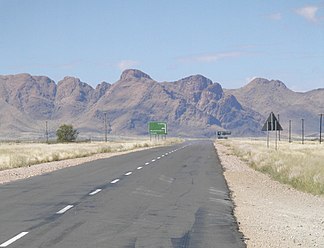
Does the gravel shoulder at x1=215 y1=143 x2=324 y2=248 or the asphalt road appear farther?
the gravel shoulder at x1=215 y1=143 x2=324 y2=248

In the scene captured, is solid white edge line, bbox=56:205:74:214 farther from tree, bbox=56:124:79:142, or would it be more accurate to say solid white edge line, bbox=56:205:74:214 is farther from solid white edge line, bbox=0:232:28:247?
tree, bbox=56:124:79:142

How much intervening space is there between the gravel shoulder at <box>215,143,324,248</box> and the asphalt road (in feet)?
1.25

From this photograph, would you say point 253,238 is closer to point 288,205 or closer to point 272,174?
point 288,205

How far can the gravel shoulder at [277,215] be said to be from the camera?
1134 centimetres

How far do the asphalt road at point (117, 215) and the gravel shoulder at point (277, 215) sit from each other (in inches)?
15.0

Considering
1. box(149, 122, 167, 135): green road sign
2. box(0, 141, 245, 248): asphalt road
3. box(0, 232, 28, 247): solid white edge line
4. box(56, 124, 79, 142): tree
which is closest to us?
box(0, 232, 28, 247): solid white edge line

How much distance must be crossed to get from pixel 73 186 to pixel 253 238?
38.6ft

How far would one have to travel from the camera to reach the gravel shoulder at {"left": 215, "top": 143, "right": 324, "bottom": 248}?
1134 centimetres

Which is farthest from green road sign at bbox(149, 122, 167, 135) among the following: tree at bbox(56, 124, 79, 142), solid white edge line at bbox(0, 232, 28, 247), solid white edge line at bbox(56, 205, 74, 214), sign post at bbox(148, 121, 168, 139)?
solid white edge line at bbox(0, 232, 28, 247)

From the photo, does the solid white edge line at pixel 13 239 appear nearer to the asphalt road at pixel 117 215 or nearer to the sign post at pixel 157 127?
the asphalt road at pixel 117 215

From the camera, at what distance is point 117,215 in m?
14.1

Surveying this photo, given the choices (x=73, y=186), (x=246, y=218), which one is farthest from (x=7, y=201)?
(x=246, y=218)

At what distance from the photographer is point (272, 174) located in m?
29.6

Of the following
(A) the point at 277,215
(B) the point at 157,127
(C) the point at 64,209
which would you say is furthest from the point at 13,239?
(B) the point at 157,127
